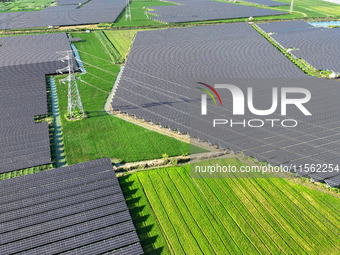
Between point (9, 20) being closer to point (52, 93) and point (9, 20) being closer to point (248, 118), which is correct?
point (52, 93)

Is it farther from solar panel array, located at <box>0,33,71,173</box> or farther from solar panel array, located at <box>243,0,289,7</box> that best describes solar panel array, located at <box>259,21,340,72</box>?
solar panel array, located at <box>0,33,71,173</box>

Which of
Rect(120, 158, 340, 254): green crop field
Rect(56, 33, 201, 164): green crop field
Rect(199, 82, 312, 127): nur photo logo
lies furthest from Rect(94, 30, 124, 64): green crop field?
Rect(120, 158, 340, 254): green crop field

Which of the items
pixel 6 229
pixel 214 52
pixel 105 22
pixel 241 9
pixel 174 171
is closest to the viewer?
pixel 6 229

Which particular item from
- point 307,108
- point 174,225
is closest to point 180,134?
point 174,225

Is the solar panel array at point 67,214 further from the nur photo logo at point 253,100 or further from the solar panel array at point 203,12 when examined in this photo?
the solar panel array at point 203,12

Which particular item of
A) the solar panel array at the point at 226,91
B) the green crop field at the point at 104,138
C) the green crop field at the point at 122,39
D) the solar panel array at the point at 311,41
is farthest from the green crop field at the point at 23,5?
the solar panel array at the point at 311,41
